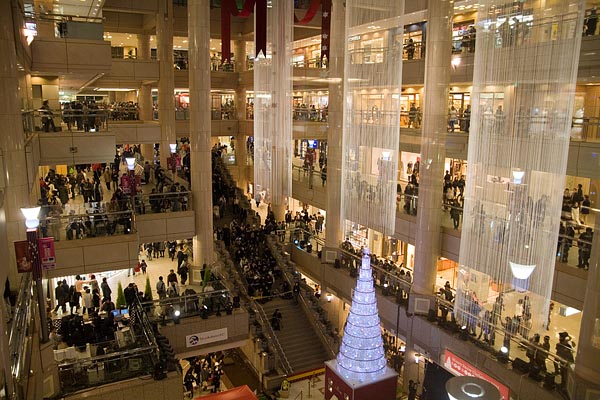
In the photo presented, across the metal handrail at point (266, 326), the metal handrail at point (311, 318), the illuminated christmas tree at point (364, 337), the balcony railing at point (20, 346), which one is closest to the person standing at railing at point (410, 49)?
the illuminated christmas tree at point (364, 337)

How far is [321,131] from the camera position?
28547mm

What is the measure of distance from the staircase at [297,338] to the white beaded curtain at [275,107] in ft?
14.7

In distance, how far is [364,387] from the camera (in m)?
13.5

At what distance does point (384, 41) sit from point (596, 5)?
6.05 meters

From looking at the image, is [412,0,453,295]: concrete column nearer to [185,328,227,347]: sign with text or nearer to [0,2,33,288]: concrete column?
[185,328,227,347]: sign with text

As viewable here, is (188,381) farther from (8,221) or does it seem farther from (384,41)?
(384,41)

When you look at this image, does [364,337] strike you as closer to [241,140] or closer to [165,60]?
[165,60]

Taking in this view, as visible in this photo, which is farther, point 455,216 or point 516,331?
point 455,216

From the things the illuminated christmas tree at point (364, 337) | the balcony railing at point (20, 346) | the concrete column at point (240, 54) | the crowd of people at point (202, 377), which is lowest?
the crowd of people at point (202, 377)

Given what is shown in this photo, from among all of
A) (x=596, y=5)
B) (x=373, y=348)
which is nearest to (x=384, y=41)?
(x=596, y=5)

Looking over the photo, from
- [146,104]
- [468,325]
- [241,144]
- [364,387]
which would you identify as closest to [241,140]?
Answer: [241,144]

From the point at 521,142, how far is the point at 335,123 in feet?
33.8

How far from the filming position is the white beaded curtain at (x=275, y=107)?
17.5 metres

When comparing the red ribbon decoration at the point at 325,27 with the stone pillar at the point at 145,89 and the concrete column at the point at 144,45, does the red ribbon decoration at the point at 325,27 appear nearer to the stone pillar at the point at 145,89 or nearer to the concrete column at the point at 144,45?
the stone pillar at the point at 145,89
